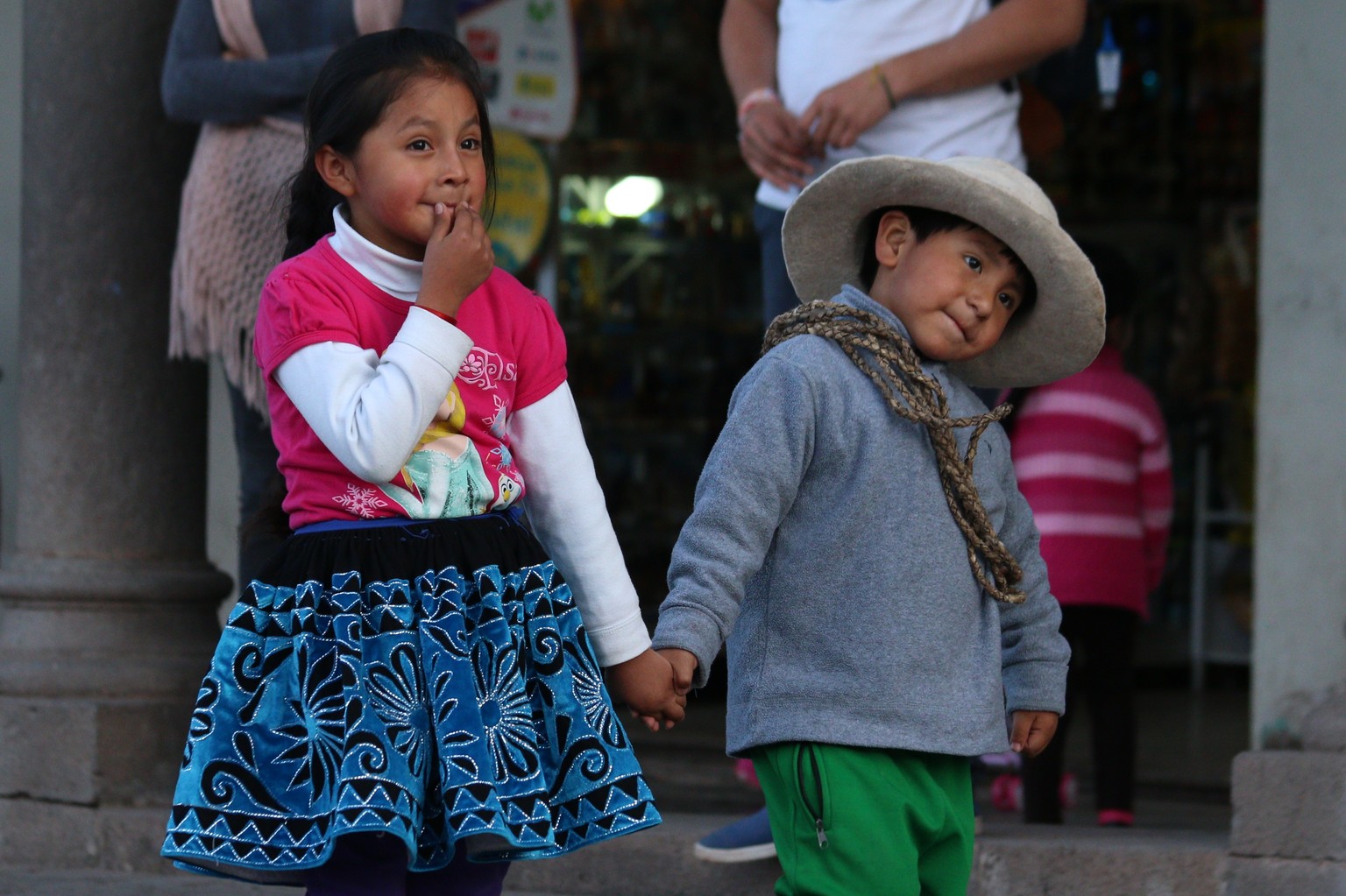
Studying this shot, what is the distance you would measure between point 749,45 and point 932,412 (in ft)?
4.92

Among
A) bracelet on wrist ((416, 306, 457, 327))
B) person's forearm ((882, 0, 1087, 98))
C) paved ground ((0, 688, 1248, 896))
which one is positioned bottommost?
paved ground ((0, 688, 1248, 896))

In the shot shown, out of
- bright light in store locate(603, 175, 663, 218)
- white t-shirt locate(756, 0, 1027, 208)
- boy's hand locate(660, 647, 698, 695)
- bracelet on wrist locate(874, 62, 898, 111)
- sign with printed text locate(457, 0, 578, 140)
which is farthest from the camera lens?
bright light in store locate(603, 175, 663, 218)

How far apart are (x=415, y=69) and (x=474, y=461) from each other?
54cm

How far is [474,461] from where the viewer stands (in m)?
2.50

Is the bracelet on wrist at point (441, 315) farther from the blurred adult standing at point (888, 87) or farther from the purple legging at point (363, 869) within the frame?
the blurred adult standing at point (888, 87)

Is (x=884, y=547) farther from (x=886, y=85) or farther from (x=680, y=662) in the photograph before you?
(x=886, y=85)

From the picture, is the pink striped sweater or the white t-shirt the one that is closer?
the white t-shirt

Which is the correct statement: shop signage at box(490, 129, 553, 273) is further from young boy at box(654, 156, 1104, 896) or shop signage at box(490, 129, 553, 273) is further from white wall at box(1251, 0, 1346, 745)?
young boy at box(654, 156, 1104, 896)

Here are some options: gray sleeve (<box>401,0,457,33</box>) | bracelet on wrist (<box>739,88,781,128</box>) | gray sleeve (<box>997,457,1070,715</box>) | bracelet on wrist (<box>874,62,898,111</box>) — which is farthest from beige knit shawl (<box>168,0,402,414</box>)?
gray sleeve (<box>997,457,1070,715</box>)

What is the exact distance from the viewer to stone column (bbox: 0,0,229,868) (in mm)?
4391

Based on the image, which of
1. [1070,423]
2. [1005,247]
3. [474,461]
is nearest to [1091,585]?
[1070,423]

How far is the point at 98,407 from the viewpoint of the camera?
176 inches

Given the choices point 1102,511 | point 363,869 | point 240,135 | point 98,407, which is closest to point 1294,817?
point 1102,511

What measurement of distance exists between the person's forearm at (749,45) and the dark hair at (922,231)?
0.96 metres
